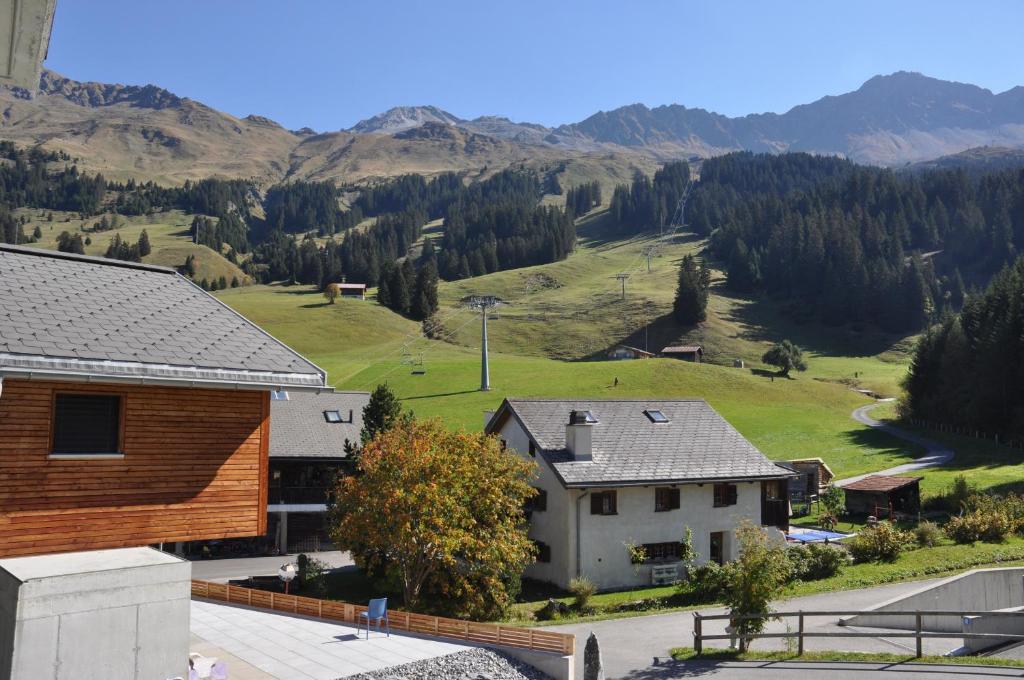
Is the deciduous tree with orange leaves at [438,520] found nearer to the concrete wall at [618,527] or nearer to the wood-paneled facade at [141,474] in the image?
the concrete wall at [618,527]

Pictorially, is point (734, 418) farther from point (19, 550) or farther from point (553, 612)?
point (19, 550)

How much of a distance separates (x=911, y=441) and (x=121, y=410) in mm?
78189

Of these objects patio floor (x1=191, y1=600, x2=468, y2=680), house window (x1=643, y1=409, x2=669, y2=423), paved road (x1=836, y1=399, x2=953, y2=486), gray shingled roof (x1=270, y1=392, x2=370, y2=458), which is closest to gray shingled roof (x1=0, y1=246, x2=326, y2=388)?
patio floor (x1=191, y1=600, x2=468, y2=680)

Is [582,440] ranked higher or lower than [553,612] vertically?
higher

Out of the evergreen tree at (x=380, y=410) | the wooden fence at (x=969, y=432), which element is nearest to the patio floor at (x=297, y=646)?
the evergreen tree at (x=380, y=410)

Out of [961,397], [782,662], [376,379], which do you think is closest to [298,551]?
[782,662]

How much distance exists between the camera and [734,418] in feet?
270

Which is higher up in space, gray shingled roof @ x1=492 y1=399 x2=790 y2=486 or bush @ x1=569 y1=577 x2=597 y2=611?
gray shingled roof @ x1=492 y1=399 x2=790 y2=486

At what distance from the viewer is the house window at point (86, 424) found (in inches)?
555

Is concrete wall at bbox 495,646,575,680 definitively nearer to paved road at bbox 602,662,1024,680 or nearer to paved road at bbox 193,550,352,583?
paved road at bbox 602,662,1024,680

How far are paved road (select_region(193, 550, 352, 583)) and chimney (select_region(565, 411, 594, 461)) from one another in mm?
13056

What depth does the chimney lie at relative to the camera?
39094mm

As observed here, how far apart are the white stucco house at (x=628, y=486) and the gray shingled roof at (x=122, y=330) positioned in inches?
899

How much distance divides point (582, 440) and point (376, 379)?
60301 millimetres
